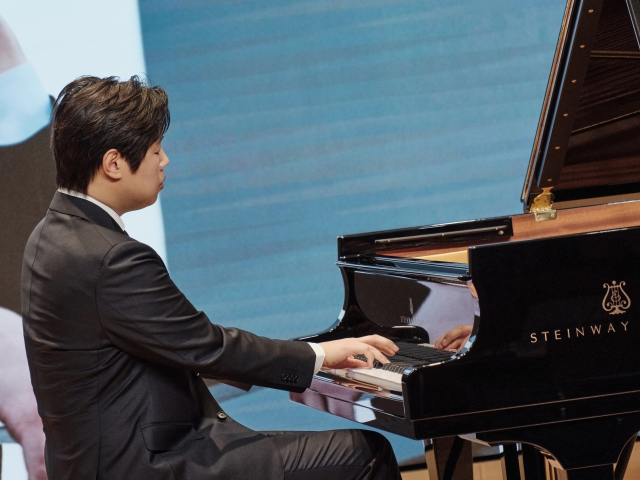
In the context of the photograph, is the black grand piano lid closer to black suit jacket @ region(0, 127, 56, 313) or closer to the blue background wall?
the blue background wall

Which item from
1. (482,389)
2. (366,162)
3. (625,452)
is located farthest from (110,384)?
(366,162)

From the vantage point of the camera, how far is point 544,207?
2.69 m

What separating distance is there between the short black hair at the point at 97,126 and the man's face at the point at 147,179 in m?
0.01

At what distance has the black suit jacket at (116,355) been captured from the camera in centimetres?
156

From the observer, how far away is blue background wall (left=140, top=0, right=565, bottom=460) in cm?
358

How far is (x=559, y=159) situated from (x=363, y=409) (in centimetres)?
114

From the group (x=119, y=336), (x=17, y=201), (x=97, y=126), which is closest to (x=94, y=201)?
(x=97, y=126)

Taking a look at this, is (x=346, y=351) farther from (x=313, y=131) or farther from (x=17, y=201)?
(x=17, y=201)

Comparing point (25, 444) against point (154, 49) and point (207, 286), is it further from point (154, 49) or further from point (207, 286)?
point (154, 49)

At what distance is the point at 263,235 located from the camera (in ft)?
11.9

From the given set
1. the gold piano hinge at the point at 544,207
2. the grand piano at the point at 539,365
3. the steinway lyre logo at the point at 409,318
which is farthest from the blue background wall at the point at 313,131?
the grand piano at the point at 539,365

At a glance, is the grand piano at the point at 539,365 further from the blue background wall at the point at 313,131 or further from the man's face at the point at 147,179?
the blue background wall at the point at 313,131

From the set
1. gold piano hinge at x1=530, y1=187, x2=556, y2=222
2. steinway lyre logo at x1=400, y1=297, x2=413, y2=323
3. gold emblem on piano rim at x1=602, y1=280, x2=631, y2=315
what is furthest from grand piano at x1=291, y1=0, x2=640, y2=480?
gold piano hinge at x1=530, y1=187, x2=556, y2=222

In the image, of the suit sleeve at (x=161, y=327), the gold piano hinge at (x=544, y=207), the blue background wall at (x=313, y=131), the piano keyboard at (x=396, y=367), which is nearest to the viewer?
the suit sleeve at (x=161, y=327)
